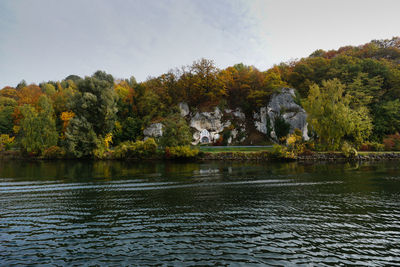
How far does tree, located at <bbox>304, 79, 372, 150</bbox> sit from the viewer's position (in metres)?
37.7

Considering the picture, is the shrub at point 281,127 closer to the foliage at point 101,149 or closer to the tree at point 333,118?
the tree at point 333,118

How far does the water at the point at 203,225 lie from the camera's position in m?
7.64

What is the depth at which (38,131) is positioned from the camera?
5069 centimetres

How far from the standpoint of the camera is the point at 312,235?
9211mm

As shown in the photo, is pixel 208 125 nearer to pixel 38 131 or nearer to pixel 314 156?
pixel 314 156

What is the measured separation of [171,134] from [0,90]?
8953cm

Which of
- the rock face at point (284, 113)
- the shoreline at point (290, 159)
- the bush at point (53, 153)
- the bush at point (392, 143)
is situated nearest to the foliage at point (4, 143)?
the bush at point (53, 153)

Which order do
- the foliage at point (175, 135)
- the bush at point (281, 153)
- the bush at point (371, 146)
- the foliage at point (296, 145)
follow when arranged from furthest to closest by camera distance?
the foliage at point (175, 135), the bush at point (371, 146), the foliage at point (296, 145), the bush at point (281, 153)

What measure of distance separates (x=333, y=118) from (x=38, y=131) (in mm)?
61022

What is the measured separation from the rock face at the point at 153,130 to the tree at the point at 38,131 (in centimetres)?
2054

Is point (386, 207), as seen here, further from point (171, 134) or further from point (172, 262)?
point (171, 134)

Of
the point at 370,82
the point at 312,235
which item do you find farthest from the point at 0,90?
the point at 370,82

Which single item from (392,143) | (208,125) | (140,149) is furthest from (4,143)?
(392,143)

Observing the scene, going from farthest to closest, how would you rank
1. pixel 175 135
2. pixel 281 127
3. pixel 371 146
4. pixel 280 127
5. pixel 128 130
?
pixel 128 130 → pixel 280 127 → pixel 281 127 → pixel 175 135 → pixel 371 146
